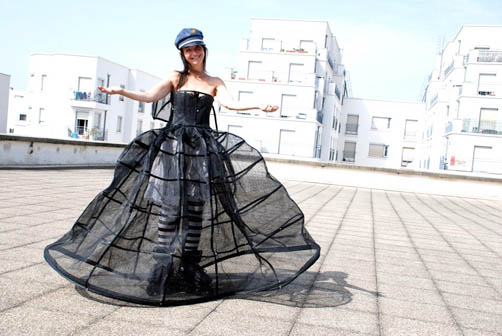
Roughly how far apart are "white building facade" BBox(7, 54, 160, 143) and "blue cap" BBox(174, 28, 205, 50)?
4506 cm

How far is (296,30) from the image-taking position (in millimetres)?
44719

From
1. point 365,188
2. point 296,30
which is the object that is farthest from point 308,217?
point 296,30

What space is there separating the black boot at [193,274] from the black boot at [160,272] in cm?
10

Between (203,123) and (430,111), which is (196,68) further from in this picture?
(430,111)

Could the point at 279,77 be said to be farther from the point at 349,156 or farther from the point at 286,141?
the point at 349,156

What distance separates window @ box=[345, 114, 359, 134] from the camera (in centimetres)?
5544

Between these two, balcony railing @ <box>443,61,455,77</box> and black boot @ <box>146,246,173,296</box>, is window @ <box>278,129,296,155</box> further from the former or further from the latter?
black boot @ <box>146,246,173,296</box>

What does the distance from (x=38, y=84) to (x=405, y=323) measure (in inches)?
2059

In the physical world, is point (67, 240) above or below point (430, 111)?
below

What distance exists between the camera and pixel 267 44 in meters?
44.8

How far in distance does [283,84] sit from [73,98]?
2027 centimetres

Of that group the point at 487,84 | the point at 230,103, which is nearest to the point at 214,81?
the point at 230,103

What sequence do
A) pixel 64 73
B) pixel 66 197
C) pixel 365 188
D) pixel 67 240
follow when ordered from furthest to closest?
pixel 64 73, pixel 365 188, pixel 66 197, pixel 67 240

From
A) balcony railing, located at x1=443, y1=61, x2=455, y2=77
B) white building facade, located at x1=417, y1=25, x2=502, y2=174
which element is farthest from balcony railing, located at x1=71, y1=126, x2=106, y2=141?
balcony railing, located at x1=443, y1=61, x2=455, y2=77
